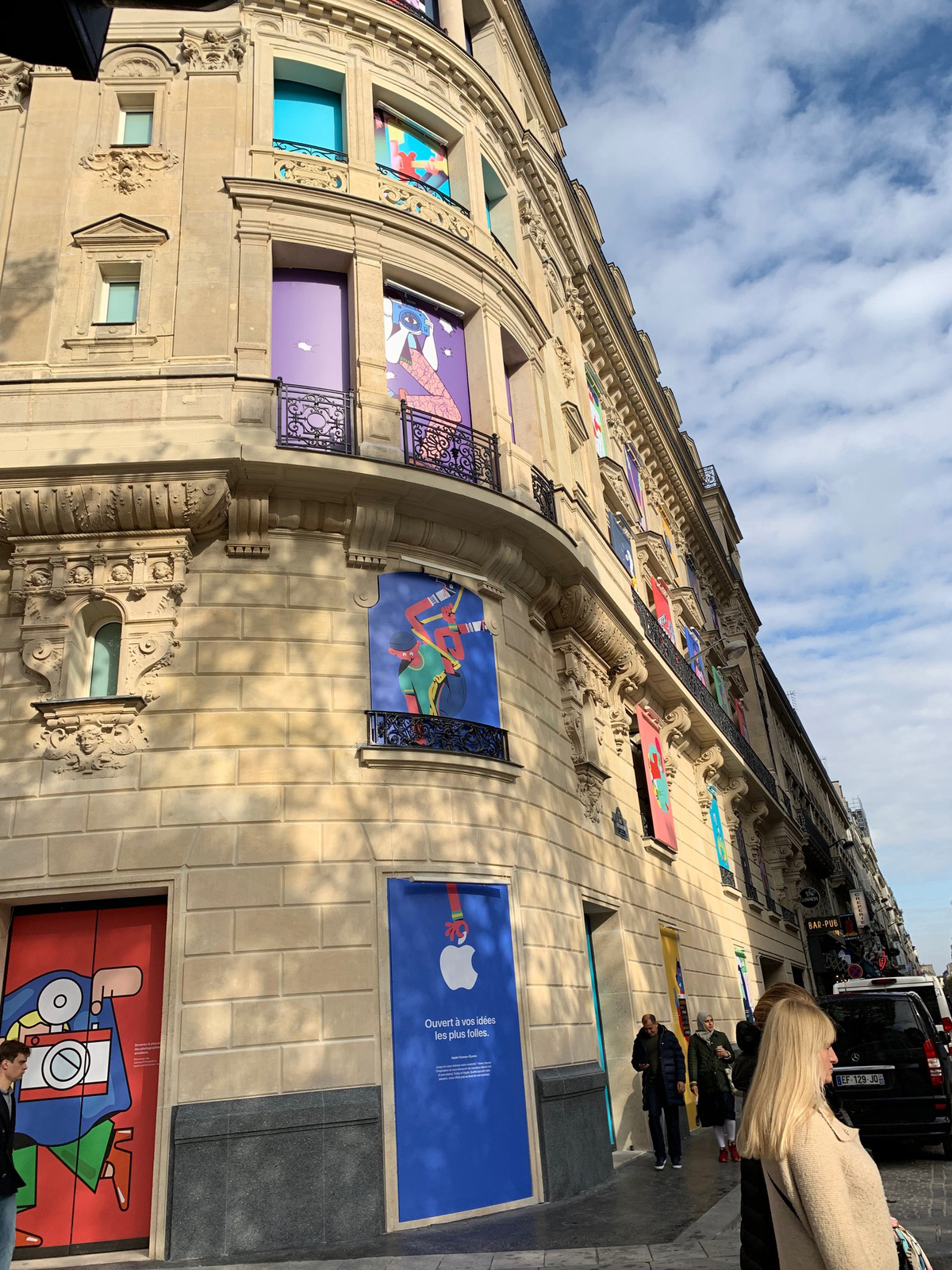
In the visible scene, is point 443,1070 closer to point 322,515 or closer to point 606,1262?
point 606,1262

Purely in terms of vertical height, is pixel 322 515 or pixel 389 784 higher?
pixel 322 515

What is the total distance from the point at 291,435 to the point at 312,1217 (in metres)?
8.12

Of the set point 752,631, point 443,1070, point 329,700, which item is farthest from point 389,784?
point 752,631

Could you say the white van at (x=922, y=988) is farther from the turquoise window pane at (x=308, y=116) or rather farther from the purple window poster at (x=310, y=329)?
the turquoise window pane at (x=308, y=116)

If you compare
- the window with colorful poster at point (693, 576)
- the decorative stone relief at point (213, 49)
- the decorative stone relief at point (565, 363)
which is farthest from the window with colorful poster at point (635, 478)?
the decorative stone relief at point (213, 49)

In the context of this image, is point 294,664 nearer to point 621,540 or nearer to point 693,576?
point 621,540

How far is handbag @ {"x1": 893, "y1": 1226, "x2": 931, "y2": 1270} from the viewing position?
8.71ft

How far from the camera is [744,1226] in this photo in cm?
323

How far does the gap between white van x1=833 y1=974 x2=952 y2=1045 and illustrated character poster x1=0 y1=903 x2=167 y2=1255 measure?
8625mm

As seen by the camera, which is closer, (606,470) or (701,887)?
(606,470)

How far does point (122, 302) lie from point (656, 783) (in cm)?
1286

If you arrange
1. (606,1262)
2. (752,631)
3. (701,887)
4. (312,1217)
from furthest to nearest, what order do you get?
(752,631)
(701,887)
(312,1217)
(606,1262)

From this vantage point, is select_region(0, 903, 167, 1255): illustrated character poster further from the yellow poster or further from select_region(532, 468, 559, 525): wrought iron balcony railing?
the yellow poster

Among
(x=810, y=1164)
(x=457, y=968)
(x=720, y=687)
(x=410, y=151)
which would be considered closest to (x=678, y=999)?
(x=457, y=968)
